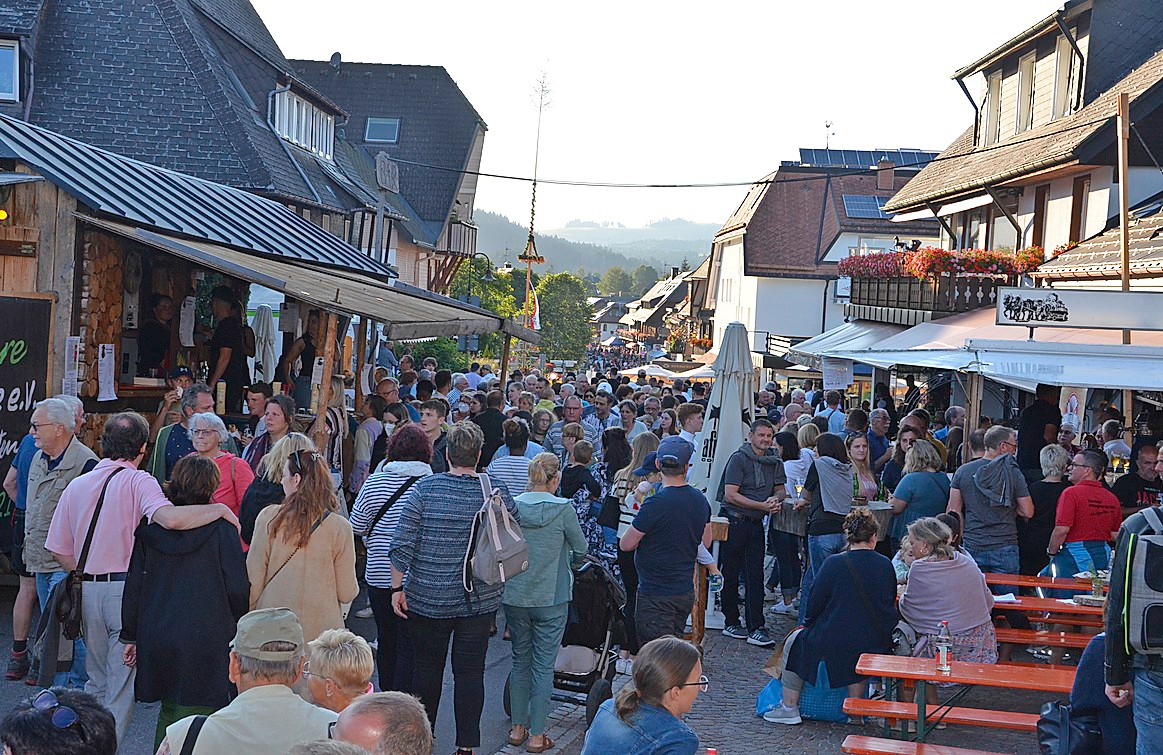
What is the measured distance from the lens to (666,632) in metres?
8.30

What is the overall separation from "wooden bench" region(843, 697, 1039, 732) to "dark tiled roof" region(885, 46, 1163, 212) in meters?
13.6

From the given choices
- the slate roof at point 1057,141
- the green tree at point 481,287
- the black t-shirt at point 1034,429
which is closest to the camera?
the black t-shirt at point 1034,429

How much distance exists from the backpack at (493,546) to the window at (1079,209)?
15836 millimetres

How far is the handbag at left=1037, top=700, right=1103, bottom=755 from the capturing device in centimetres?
527

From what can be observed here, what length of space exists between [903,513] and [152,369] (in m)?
7.18

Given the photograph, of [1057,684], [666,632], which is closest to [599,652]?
[666,632]

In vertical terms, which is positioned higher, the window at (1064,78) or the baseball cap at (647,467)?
the window at (1064,78)

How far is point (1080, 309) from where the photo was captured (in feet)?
37.9

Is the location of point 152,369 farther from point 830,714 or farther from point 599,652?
point 830,714

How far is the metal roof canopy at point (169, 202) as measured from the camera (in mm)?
10000

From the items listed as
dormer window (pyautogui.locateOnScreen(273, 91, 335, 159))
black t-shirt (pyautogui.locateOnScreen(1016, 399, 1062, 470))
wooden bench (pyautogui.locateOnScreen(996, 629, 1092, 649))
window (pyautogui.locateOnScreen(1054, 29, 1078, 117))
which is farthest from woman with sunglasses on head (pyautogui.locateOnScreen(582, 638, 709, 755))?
dormer window (pyautogui.locateOnScreen(273, 91, 335, 159))

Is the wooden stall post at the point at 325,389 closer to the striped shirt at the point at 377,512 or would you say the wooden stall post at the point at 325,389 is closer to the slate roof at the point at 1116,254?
the striped shirt at the point at 377,512

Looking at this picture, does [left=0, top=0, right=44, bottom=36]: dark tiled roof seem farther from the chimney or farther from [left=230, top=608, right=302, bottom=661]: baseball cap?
the chimney

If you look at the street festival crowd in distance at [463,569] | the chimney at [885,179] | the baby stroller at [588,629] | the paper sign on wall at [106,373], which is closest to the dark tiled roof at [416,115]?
the chimney at [885,179]
